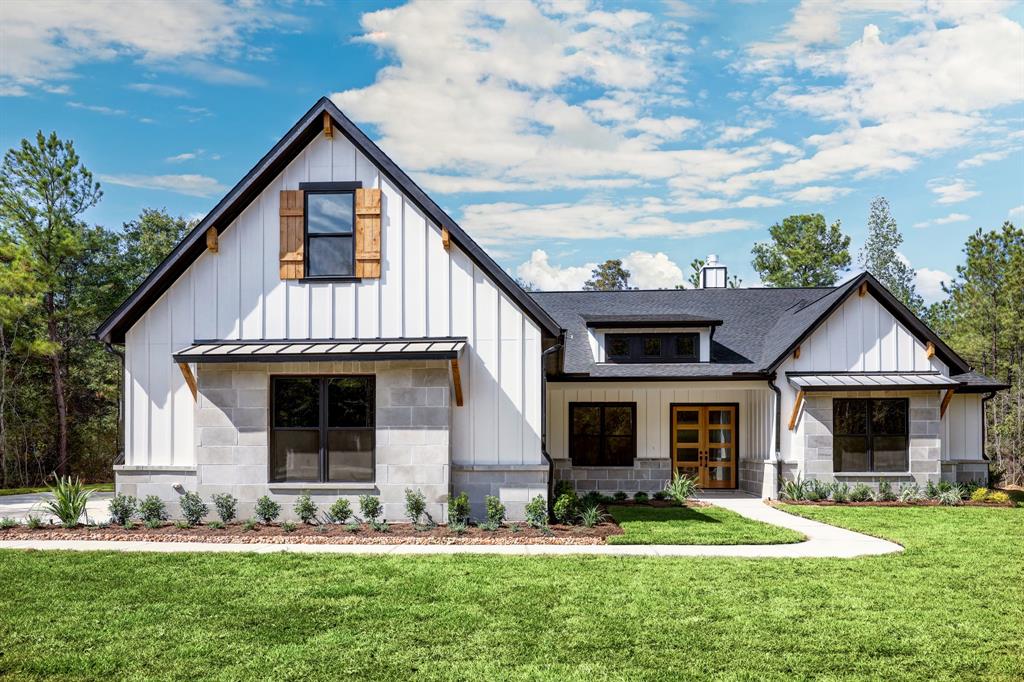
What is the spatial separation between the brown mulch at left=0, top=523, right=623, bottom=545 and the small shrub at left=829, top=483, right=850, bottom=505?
7303 millimetres

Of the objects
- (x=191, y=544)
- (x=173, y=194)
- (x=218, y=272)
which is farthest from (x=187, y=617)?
(x=173, y=194)

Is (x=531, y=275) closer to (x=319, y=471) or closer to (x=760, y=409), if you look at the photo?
(x=760, y=409)

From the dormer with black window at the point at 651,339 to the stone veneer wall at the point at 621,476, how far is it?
110 inches

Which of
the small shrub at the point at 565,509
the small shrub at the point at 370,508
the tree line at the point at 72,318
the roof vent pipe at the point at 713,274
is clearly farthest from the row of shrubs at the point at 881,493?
the tree line at the point at 72,318

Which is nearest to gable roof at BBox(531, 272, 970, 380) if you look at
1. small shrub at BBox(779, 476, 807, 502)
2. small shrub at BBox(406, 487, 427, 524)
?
small shrub at BBox(779, 476, 807, 502)

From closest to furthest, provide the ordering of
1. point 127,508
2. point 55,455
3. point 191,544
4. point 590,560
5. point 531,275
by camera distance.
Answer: point 590,560, point 191,544, point 127,508, point 55,455, point 531,275

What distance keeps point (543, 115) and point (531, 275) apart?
4472cm

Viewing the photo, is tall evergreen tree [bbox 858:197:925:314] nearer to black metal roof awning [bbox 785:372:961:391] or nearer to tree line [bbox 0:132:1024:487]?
tree line [bbox 0:132:1024:487]

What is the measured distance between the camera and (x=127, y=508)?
12.5 metres

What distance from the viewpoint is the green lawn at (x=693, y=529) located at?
1116 centimetres

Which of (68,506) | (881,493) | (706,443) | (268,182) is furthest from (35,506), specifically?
(881,493)

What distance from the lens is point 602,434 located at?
19078 mm

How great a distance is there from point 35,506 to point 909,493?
19580 mm

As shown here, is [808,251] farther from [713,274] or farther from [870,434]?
[870,434]
